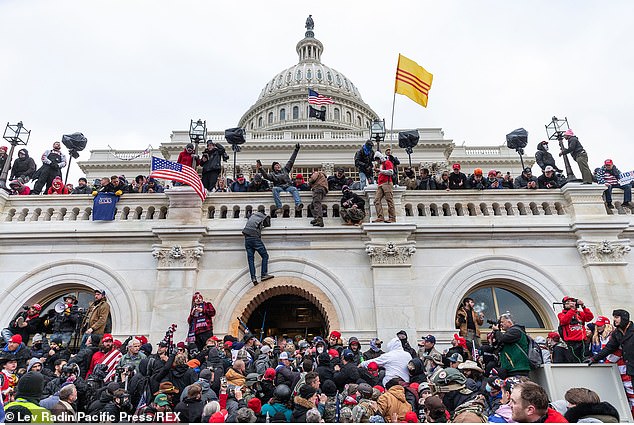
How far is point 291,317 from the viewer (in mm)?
13836

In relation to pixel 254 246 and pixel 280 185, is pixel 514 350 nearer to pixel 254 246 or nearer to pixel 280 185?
pixel 254 246

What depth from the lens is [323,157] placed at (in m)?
50.9

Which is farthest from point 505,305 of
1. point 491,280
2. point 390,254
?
point 390,254

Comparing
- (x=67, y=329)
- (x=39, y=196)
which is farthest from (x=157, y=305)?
(x=39, y=196)

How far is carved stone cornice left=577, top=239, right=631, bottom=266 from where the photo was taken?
40.3 feet

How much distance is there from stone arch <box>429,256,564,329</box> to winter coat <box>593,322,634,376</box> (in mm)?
4289

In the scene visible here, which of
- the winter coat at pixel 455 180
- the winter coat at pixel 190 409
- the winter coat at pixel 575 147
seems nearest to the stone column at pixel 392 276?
the winter coat at pixel 455 180

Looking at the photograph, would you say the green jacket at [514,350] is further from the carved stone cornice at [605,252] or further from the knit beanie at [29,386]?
the knit beanie at [29,386]

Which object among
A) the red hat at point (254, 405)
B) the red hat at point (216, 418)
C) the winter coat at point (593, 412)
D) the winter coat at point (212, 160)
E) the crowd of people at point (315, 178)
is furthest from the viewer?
the winter coat at point (212, 160)

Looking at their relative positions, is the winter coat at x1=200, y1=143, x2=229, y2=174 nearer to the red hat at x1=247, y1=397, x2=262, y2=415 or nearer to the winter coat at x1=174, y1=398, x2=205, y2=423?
the red hat at x1=247, y1=397, x2=262, y2=415

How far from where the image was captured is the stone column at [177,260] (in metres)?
11.8

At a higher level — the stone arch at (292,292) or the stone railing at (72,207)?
the stone railing at (72,207)

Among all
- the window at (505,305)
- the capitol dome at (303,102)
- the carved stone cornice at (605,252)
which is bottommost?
the window at (505,305)

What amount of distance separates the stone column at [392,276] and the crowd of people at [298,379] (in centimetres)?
159
